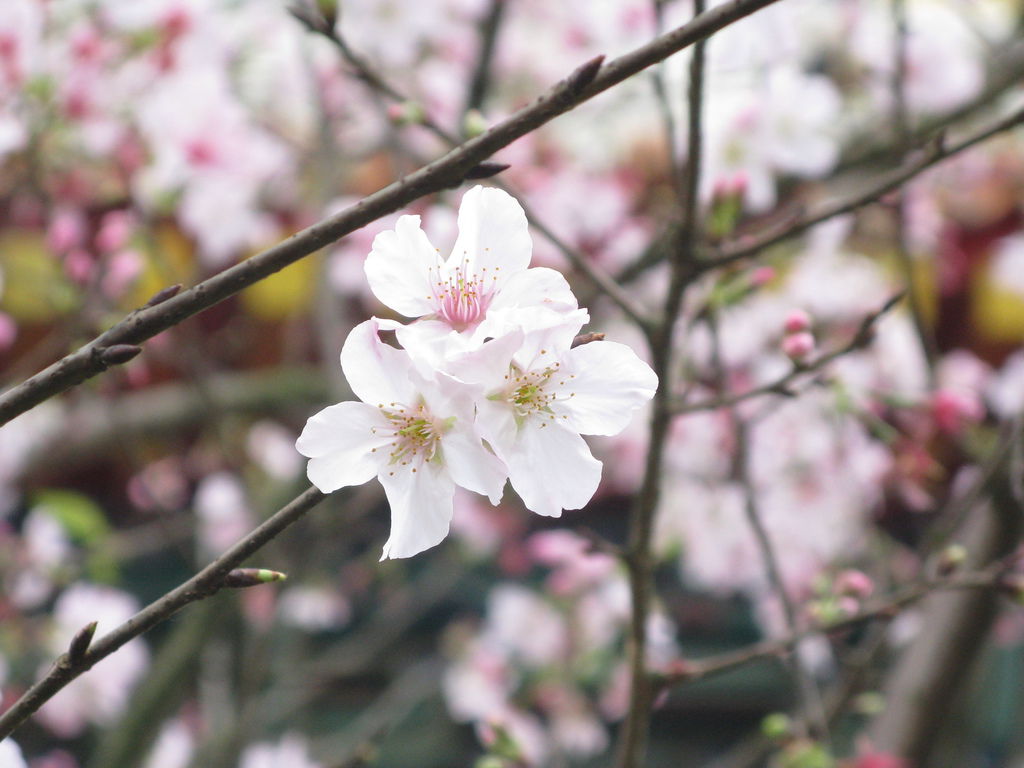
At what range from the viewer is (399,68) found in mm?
3211

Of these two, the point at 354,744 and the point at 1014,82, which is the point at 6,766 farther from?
the point at 1014,82

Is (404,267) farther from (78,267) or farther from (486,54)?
(486,54)

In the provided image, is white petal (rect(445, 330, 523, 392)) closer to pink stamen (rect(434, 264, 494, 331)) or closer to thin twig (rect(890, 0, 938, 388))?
pink stamen (rect(434, 264, 494, 331))

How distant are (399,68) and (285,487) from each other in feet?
5.04

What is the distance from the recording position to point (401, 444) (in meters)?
0.73

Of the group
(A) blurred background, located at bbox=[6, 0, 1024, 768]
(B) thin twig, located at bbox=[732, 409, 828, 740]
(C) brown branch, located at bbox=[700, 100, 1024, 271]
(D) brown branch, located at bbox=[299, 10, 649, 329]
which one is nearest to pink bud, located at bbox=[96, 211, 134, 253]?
(A) blurred background, located at bbox=[6, 0, 1024, 768]

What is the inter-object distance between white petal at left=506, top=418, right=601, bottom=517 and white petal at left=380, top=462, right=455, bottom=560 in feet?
0.19

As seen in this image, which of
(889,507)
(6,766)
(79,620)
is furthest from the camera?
(889,507)

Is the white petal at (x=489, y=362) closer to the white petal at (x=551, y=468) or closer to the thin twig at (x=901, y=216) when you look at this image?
the white petal at (x=551, y=468)

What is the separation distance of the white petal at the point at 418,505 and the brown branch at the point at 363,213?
0.20 metres

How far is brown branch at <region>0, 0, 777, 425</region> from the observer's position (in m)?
0.55

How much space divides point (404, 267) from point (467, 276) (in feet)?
0.17

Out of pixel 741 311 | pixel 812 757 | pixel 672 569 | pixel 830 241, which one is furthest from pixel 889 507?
pixel 812 757

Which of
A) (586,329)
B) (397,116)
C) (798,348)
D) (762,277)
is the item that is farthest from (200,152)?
(798,348)
